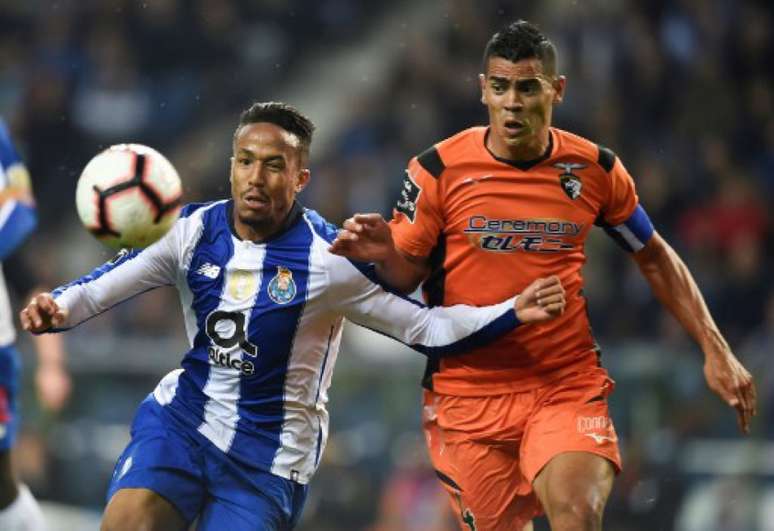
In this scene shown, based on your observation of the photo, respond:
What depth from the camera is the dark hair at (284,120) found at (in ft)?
17.8

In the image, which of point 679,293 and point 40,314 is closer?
point 40,314

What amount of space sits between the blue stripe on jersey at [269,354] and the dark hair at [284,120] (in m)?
0.40

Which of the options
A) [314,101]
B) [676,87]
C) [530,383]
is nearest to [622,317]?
[676,87]

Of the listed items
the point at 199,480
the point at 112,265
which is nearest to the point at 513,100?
the point at 112,265

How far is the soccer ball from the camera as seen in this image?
5027mm

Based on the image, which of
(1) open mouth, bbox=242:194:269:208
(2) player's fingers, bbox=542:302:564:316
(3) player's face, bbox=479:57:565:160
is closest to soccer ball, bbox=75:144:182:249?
(1) open mouth, bbox=242:194:269:208

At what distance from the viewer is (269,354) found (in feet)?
17.6

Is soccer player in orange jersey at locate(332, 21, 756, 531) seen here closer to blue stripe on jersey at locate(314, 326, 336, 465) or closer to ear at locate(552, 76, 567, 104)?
ear at locate(552, 76, 567, 104)

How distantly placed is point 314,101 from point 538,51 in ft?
30.3

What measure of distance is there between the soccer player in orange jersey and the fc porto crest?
331 millimetres

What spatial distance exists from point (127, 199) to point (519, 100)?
4.80ft

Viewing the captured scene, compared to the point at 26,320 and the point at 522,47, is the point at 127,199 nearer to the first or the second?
the point at 26,320

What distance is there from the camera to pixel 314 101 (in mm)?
14609

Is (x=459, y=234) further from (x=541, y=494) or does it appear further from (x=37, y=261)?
(x=37, y=261)
